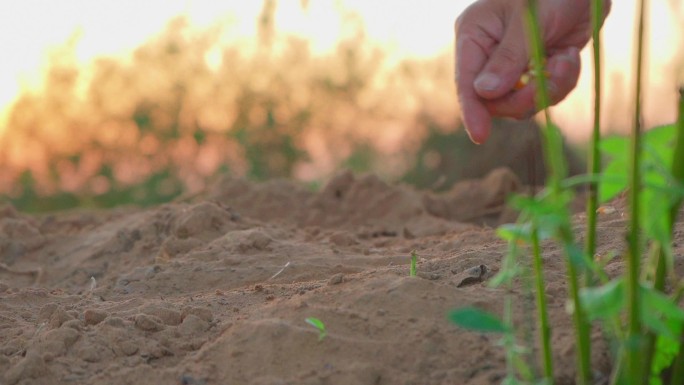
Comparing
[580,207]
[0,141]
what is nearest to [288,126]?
[0,141]

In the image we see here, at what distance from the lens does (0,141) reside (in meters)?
6.84

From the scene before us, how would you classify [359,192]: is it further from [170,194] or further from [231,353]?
[231,353]

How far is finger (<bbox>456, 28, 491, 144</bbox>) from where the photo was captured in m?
2.62

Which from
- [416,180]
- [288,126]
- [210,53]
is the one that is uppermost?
[210,53]

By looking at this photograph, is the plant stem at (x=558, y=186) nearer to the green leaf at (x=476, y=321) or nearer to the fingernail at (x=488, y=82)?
the green leaf at (x=476, y=321)

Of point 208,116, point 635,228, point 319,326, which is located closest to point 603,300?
point 635,228

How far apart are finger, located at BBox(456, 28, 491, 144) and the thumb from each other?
1.6 inches

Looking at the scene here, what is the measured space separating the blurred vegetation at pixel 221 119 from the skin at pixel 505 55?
13.2 feet

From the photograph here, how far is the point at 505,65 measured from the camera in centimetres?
264

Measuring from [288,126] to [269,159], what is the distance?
0.28 metres

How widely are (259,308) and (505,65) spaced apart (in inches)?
42.1

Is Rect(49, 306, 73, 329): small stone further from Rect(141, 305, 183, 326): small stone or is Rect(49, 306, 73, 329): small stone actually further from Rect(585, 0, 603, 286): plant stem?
Rect(585, 0, 603, 286): plant stem

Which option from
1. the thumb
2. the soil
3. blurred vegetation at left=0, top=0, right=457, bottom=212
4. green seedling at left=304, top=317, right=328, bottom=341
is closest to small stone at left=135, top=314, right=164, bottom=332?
the soil

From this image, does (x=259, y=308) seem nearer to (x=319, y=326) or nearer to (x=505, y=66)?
(x=319, y=326)
